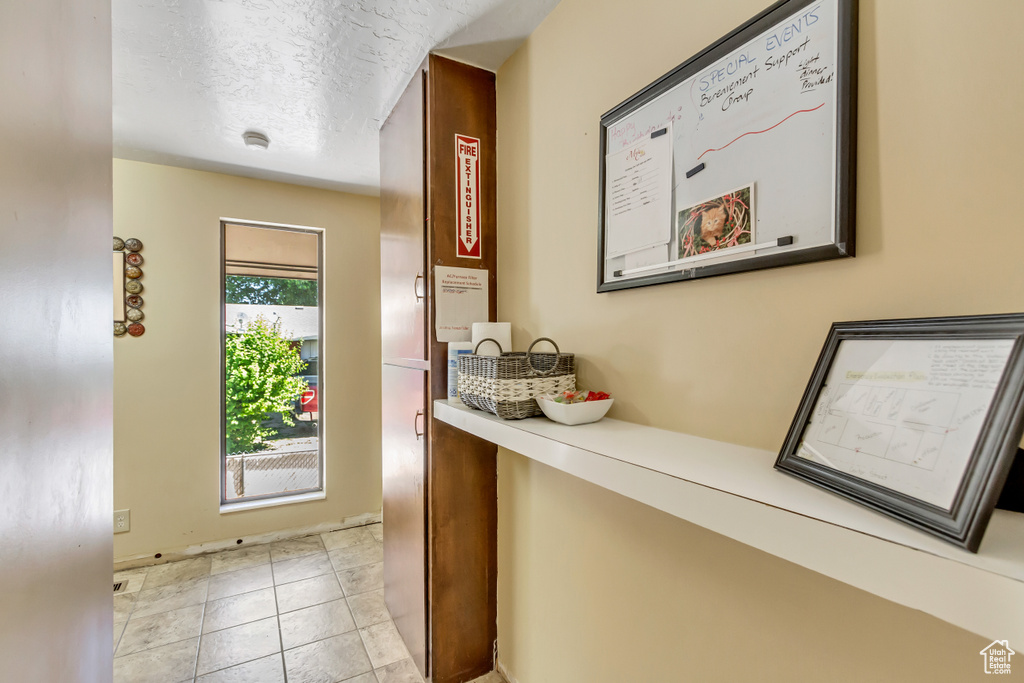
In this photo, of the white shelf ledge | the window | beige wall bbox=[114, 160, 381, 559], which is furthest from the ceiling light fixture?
the white shelf ledge

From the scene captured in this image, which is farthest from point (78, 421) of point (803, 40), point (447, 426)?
point (803, 40)

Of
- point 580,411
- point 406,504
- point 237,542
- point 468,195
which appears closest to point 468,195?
point 468,195

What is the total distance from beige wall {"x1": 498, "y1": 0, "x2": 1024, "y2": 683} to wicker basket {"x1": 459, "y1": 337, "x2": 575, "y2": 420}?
0.29 ft

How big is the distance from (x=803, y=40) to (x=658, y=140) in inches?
12.9

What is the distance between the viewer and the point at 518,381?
1221mm

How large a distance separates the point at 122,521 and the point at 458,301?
8.72 ft

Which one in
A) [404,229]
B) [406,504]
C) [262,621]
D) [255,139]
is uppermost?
[255,139]

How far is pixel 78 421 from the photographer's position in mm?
762

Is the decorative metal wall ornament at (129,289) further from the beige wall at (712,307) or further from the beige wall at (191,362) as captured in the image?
the beige wall at (712,307)

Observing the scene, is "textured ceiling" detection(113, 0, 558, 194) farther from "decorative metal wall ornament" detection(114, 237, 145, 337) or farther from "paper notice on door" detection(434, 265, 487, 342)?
"paper notice on door" detection(434, 265, 487, 342)

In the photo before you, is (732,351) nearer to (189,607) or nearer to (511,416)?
(511,416)

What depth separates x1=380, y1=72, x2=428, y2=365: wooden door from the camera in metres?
1.77

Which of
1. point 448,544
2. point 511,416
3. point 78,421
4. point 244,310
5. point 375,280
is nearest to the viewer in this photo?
point 78,421

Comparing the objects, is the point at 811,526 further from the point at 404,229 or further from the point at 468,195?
the point at 404,229
